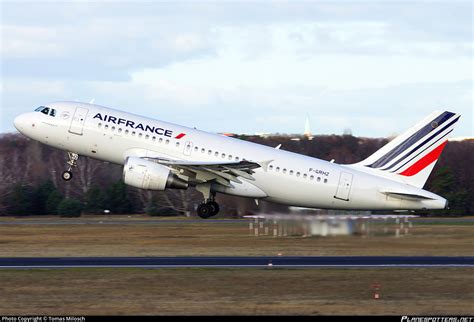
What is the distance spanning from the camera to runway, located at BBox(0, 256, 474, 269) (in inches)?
1046

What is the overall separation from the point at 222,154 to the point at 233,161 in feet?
4.27

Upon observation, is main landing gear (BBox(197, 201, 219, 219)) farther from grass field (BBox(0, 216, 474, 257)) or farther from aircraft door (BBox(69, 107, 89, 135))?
aircraft door (BBox(69, 107, 89, 135))

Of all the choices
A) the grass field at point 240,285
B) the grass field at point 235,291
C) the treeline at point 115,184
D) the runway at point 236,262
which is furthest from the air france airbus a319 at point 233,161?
the grass field at point 235,291

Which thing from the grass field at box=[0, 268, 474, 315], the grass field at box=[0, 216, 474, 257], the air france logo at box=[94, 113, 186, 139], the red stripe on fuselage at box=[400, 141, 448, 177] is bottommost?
the grass field at box=[0, 268, 474, 315]

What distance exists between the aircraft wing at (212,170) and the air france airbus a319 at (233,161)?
0.15ft

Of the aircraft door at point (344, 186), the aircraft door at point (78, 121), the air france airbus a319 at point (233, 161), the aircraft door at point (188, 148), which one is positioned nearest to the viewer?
the air france airbus a319 at point (233, 161)

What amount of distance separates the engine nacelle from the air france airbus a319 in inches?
1.7

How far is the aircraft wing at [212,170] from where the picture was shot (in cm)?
3462

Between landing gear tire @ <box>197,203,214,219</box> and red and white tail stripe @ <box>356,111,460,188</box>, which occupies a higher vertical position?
red and white tail stripe @ <box>356,111,460,188</box>

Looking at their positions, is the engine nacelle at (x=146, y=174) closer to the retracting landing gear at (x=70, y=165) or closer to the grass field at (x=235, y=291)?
the retracting landing gear at (x=70, y=165)

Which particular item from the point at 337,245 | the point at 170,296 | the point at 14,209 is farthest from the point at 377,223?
the point at 14,209

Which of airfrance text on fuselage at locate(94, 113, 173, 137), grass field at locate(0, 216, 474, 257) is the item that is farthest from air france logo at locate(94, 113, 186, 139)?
grass field at locate(0, 216, 474, 257)

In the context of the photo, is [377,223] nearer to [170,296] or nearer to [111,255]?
[111,255]

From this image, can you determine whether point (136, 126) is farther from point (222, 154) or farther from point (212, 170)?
point (222, 154)
